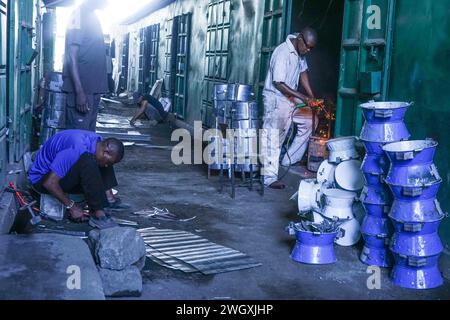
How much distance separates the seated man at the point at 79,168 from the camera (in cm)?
541

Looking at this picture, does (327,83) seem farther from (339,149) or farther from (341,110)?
(339,149)

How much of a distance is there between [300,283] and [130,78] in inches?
963

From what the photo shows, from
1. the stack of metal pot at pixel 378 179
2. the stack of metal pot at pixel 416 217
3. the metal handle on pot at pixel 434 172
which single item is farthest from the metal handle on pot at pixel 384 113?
the metal handle on pot at pixel 434 172

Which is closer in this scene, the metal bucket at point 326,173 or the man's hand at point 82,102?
the metal bucket at point 326,173

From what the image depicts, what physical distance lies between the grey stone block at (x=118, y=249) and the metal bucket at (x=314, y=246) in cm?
137

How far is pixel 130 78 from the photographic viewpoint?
2788 centimetres

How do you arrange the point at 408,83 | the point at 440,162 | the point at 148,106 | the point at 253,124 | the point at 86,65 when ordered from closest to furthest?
the point at 440,162, the point at 408,83, the point at 86,65, the point at 253,124, the point at 148,106

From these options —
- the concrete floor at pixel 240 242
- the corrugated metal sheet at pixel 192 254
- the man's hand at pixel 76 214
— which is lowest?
the concrete floor at pixel 240 242

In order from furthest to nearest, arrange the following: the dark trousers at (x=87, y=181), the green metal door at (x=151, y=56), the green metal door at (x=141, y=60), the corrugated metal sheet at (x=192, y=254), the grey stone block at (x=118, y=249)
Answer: the green metal door at (x=141, y=60)
the green metal door at (x=151, y=56)
the dark trousers at (x=87, y=181)
the corrugated metal sheet at (x=192, y=254)
the grey stone block at (x=118, y=249)

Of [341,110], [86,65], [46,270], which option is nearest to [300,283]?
[46,270]

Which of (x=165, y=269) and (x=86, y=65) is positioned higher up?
(x=86, y=65)

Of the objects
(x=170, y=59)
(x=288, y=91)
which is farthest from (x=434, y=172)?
(x=170, y=59)

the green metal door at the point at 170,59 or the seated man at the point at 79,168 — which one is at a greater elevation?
the green metal door at the point at 170,59

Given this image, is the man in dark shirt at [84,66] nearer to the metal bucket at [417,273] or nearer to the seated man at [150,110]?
the metal bucket at [417,273]
